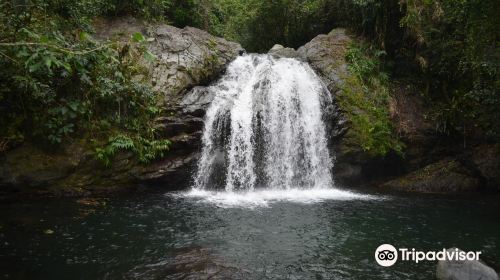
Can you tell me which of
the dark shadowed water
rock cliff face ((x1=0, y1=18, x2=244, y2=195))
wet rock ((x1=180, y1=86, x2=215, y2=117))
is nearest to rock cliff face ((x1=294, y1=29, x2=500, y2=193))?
the dark shadowed water

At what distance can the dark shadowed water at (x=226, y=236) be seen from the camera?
242 inches

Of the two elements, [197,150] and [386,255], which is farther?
[197,150]

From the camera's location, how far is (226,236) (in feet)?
25.7

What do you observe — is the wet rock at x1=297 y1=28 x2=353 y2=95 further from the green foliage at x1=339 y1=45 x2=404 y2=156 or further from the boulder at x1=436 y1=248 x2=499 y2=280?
the boulder at x1=436 y1=248 x2=499 y2=280

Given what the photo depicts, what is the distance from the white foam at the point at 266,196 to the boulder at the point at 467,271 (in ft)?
17.7

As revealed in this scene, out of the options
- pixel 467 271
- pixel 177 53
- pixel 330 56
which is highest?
pixel 330 56

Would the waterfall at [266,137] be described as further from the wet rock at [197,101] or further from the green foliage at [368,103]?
the green foliage at [368,103]

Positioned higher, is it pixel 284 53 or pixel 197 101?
pixel 284 53

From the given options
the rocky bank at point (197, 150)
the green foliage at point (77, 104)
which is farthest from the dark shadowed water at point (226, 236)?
the green foliage at point (77, 104)

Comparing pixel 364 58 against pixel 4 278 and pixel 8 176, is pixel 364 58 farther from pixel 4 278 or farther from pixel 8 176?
pixel 4 278

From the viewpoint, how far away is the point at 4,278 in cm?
561

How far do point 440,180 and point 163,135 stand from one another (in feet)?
31.2

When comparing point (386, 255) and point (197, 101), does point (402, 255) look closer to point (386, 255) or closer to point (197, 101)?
point (386, 255)

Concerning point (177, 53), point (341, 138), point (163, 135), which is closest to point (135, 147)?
point (163, 135)
